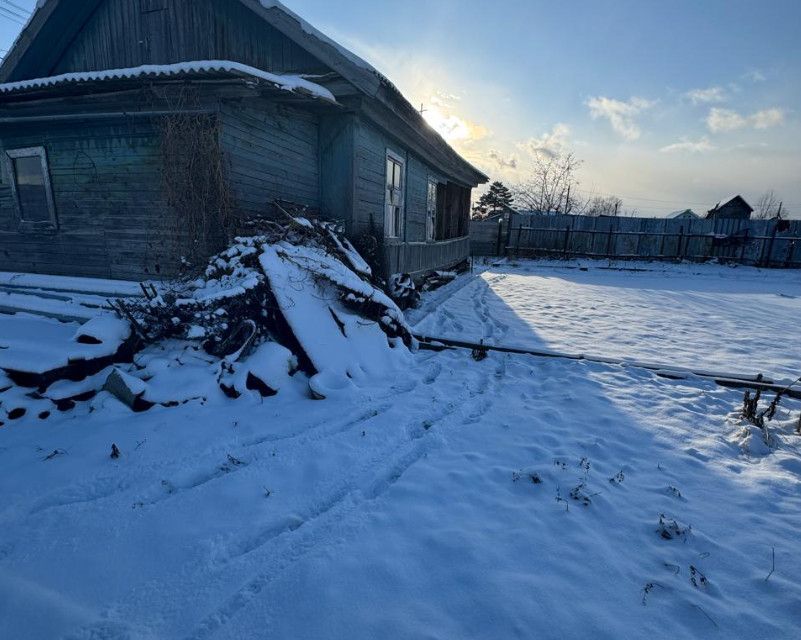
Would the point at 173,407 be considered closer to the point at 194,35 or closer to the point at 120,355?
the point at 120,355

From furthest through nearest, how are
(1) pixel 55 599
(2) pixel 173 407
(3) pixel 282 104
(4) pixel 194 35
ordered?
(4) pixel 194 35, (3) pixel 282 104, (2) pixel 173 407, (1) pixel 55 599

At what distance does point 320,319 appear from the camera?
4527 millimetres

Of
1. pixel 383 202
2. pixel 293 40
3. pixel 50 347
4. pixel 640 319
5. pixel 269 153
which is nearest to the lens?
pixel 50 347

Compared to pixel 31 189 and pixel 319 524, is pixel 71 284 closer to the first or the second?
pixel 31 189

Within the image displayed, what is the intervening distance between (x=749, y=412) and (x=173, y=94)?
26.3 ft

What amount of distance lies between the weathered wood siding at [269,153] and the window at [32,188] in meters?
4.11


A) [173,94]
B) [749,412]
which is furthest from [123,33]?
[749,412]

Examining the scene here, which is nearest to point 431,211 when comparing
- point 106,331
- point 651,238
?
point 106,331

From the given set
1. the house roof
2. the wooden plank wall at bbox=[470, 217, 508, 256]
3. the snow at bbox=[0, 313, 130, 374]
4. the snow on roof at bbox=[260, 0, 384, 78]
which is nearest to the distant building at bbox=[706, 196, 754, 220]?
the wooden plank wall at bbox=[470, 217, 508, 256]

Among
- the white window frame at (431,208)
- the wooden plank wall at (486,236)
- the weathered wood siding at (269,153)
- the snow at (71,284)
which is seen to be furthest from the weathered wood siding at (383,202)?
the wooden plank wall at (486,236)

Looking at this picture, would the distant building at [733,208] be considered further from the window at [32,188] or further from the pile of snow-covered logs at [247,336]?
the window at [32,188]

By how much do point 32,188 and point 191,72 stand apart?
16.3 ft

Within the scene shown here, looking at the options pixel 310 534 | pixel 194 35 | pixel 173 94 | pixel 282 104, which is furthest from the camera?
pixel 194 35

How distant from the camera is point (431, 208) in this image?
1241cm
